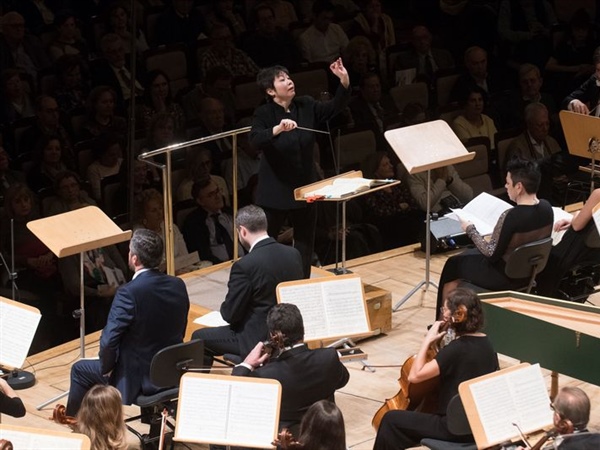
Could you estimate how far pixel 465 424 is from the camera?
5.24 m

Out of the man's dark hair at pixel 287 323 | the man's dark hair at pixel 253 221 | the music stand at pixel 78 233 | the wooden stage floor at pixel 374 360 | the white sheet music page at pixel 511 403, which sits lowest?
the wooden stage floor at pixel 374 360

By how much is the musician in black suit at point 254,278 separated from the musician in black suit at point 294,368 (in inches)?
22.8

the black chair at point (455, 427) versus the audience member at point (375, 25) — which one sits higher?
the audience member at point (375, 25)

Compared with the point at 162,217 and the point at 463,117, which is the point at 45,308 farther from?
the point at 463,117

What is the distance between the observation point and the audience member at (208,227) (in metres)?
8.12

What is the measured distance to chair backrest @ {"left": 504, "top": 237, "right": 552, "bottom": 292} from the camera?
6715mm

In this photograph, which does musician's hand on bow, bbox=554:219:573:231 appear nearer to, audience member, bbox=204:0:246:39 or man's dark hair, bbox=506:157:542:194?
man's dark hair, bbox=506:157:542:194

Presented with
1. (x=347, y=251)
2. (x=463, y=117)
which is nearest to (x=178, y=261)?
(x=347, y=251)

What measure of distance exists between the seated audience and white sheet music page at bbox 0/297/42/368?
2562mm

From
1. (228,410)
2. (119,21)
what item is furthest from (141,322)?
(119,21)

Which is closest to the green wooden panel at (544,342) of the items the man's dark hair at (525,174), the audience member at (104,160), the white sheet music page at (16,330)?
the man's dark hair at (525,174)

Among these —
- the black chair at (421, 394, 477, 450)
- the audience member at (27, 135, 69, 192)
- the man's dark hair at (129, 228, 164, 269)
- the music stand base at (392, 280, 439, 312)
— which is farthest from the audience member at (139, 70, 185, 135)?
the black chair at (421, 394, 477, 450)

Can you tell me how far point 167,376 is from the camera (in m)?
5.54

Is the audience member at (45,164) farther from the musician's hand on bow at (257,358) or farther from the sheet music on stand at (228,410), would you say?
the sheet music on stand at (228,410)
